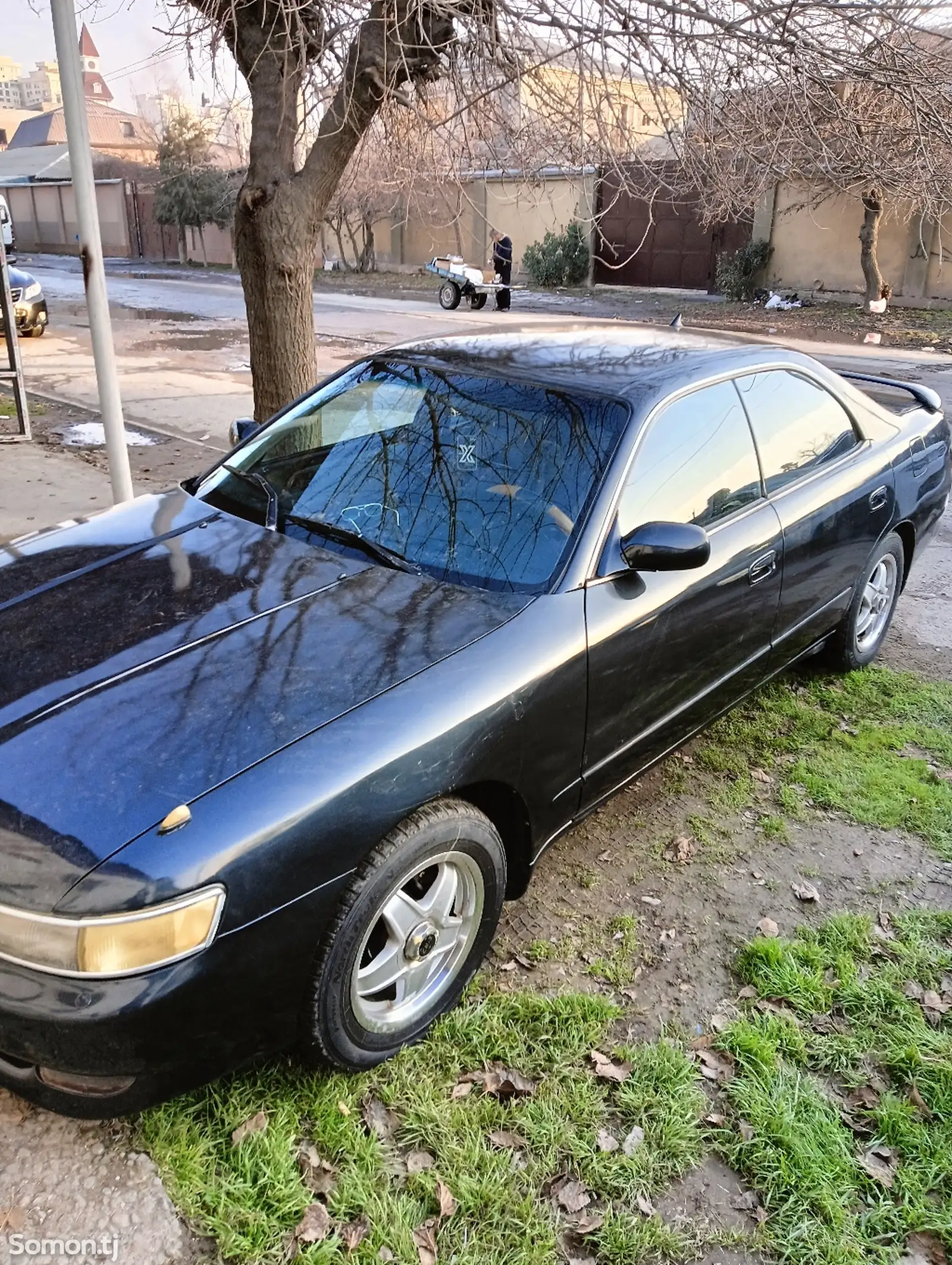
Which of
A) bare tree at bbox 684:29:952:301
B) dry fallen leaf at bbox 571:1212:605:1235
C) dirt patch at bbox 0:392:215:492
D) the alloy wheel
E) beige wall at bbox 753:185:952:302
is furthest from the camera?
beige wall at bbox 753:185:952:302

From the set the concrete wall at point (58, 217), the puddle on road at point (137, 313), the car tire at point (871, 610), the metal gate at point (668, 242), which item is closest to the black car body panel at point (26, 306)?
the puddle on road at point (137, 313)

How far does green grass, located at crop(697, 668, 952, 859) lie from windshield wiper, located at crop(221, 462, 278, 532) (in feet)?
6.31

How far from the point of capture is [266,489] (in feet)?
10.9

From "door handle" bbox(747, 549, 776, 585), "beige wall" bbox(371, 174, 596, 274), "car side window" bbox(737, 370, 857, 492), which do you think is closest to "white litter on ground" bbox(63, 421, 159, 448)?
"car side window" bbox(737, 370, 857, 492)

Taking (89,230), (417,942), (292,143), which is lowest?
(417,942)

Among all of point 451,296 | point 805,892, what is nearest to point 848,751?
point 805,892

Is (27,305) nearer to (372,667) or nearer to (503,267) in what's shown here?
(503,267)

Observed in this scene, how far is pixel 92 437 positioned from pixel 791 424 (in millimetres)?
7042

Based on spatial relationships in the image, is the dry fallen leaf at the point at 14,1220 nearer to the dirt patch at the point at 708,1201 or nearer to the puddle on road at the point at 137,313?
the dirt patch at the point at 708,1201

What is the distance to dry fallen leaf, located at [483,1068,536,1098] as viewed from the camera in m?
2.44

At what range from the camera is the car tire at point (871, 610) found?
4438 millimetres

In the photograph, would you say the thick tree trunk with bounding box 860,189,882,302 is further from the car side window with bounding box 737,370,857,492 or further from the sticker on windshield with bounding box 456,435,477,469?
the sticker on windshield with bounding box 456,435,477,469

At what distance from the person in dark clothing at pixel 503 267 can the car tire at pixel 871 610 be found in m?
16.6

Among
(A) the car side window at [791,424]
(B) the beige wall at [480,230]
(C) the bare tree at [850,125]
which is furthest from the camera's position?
(B) the beige wall at [480,230]
